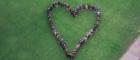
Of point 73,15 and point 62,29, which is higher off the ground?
point 73,15

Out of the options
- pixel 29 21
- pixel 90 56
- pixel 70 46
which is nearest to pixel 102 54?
pixel 90 56

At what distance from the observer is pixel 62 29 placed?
28203 mm

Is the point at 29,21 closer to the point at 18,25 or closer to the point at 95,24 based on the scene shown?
the point at 18,25

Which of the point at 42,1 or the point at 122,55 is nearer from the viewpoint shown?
the point at 122,55

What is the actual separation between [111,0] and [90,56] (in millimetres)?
6146

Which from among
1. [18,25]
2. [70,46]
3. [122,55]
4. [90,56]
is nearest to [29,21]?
Answer: [18,25]

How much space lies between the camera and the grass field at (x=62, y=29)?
2700cm

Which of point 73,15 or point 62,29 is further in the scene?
point 73,15

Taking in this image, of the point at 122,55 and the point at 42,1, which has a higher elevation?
the point at 42,1

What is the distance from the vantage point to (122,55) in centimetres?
2661

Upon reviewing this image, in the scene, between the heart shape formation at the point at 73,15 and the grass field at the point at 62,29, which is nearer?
the heart shape formation at the point at 73,15

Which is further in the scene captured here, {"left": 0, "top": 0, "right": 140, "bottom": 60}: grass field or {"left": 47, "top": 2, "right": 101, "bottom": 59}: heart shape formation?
{"left": 0, "top": 0, "right": 140, "bottom": 60}: grass field

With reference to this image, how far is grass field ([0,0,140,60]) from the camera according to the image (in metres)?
27.0

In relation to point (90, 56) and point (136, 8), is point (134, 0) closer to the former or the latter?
point (136, 8)
